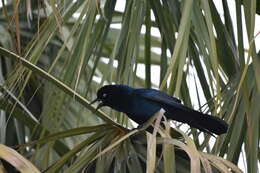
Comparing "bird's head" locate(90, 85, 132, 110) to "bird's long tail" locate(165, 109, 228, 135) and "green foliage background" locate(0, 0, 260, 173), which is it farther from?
"bird's long tail" locate(165, 109, 228, 135)

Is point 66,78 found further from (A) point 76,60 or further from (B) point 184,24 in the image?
(B) point 184,24

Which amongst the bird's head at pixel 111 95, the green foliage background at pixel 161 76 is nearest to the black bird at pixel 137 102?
the bird's head at pixel 111 95

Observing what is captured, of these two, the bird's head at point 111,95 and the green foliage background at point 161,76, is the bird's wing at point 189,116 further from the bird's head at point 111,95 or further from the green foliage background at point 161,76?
the bird's head at point 111,95

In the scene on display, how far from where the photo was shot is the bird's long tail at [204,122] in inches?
90.4

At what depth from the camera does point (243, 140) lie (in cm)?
224

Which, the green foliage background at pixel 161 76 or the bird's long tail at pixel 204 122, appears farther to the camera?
the bird's long tail at pixel 204 122

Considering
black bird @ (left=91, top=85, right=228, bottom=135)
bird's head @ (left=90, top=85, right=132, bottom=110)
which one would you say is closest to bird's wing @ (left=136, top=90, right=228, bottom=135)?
black bird @ (left=91, top=85, right=228, bottom=135)

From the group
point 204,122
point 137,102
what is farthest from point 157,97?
point 204,122

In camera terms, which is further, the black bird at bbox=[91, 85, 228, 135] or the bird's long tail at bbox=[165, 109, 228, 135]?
the black bird at bbox=[91, 85, 228, 135]

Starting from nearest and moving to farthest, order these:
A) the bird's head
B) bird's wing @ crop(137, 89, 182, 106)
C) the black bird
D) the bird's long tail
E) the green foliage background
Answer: the green foliage background, the bird's long tail, bird's wing @ crop(137, 89, 182, 106), the black bird, the bird's head

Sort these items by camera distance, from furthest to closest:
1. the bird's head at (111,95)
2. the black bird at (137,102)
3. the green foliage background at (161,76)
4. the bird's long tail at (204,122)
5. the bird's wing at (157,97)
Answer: the bird's head at (111,95) < the black bird at (137,102) < the bird's wing at (157,97) < the bird's long tail at (204,122) < the green foliage background at (161,76)

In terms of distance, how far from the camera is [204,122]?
2.40 m

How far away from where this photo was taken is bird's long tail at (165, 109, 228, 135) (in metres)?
2.29

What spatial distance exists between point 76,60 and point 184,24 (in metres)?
0.56
